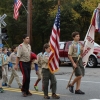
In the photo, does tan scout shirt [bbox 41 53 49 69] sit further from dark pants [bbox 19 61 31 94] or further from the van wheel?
the van wheel

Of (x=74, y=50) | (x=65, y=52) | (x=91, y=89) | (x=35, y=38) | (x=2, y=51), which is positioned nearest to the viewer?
(x=74, y=50)

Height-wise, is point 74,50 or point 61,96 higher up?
point 74,50

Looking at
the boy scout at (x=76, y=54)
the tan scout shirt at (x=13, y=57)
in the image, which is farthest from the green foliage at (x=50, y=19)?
the boy scout at (x=76, y=54)

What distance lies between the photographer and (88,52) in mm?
9781

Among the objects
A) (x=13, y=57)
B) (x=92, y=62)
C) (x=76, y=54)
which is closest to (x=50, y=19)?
(x=92, y=62)

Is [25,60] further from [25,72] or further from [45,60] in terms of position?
[45,60]

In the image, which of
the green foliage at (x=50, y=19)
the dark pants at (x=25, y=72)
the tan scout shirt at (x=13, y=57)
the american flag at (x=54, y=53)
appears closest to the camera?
the american flag at (x=54, y=53)

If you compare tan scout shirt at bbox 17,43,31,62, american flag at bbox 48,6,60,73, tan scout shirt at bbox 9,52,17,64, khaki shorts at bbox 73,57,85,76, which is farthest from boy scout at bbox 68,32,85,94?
tan scout shirt at bbox 9,52,17,64

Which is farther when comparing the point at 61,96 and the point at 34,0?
the point at 34,0

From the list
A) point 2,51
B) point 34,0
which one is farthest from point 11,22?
point 2,51

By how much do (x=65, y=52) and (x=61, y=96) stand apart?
12.7 meters

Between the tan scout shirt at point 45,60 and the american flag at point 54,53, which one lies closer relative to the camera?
the american flag at point 54,53

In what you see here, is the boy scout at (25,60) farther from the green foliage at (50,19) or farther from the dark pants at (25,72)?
the green foliage at (50,19)

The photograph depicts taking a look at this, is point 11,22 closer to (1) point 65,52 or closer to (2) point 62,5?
(2) point 62,5
